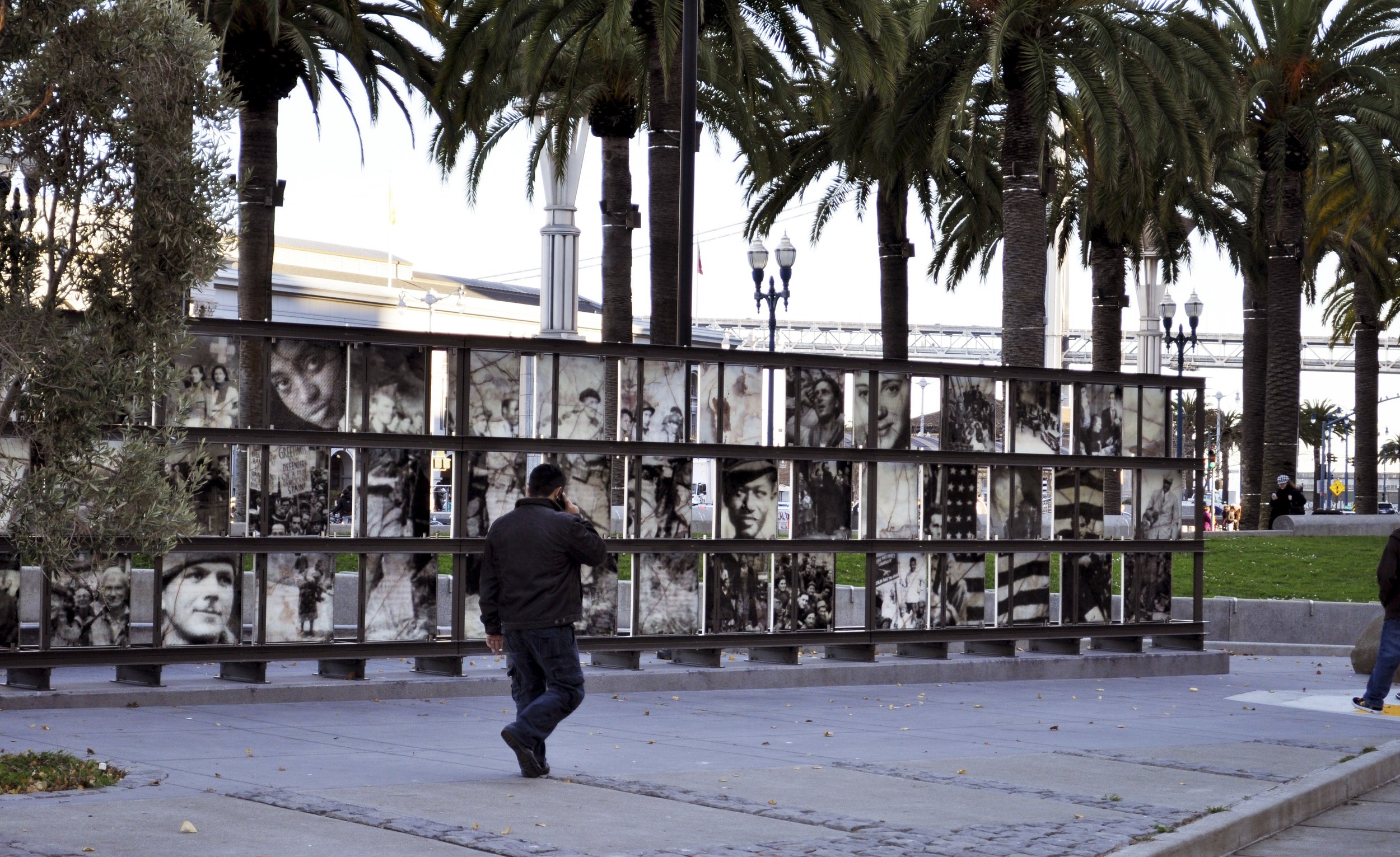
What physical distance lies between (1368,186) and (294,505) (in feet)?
78.5

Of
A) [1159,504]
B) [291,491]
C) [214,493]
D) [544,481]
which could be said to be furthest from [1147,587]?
[544,481]

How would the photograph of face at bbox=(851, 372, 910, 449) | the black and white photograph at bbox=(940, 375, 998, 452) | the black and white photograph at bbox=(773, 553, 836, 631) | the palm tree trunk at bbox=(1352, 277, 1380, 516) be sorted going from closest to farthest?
the black and white photograph at bbox=(773, 553, 836, 631) → the photograph of face at bbox=(851, 372, 910, 449) → the black and white photograph at bbox=(940, 375, 998, 452) → the palm tree trunk at bbox=(1352, 277, 1380, 516)

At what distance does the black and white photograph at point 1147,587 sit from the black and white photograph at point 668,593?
496 cm

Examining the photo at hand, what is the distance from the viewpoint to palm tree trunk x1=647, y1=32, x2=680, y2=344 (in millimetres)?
21906

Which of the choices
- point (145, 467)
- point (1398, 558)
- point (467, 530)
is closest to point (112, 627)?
point (467, 530)

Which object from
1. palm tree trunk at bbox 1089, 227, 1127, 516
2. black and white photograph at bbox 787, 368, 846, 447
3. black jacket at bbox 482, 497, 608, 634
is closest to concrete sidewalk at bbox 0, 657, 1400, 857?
black jacket at bbox 482, 497, 608, 634

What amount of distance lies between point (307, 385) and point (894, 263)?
65.2ft

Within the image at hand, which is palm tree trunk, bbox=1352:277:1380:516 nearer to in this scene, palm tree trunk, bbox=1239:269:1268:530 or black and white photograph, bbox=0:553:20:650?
palm tree trunk, bbox=1239:269:1268:530

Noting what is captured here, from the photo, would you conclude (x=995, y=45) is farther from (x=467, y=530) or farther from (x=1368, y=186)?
(x=467, y=530)

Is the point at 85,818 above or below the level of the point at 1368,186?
below

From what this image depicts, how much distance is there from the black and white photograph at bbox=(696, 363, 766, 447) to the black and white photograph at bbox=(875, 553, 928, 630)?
1.73 m

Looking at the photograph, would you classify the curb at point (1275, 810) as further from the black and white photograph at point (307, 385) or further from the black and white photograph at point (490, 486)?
the black and white photograph at point (307, 385)

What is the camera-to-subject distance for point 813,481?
14.3 metres

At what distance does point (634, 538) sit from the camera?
13453 millimetres
